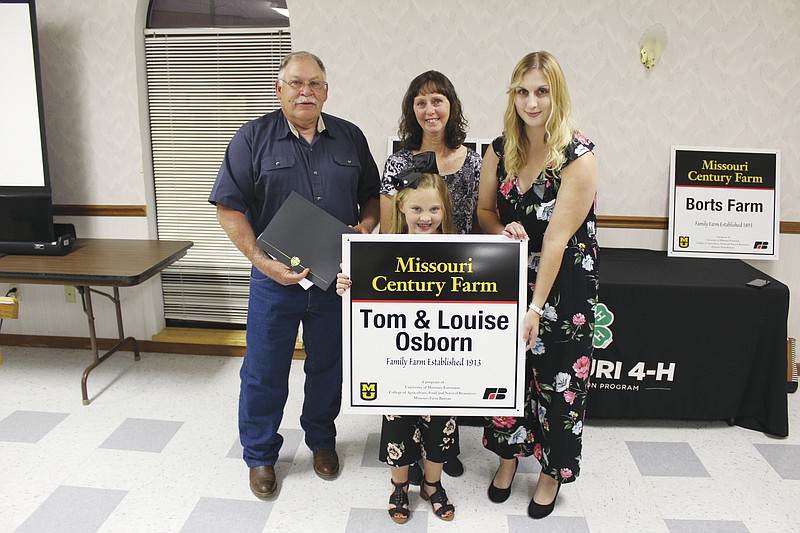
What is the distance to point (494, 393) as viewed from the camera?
6.39 ft

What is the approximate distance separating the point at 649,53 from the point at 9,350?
12.5 ft

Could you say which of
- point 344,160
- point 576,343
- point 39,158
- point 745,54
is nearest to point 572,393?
point 576,343

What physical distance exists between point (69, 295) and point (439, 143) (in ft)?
8.54

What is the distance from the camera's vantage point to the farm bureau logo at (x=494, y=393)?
1.94 m

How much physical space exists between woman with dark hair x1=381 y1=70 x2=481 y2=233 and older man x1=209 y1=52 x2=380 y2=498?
0.69 ft

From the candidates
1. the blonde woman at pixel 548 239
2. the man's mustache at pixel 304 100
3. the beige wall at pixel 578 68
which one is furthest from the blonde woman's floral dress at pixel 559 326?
the beige wall at pixel 578 68

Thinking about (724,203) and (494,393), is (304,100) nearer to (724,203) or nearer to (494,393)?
(494,393)

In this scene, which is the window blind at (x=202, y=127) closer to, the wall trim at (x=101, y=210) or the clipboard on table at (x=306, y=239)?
the wall trim at (x=101, y=210)

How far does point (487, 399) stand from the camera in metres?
1.95

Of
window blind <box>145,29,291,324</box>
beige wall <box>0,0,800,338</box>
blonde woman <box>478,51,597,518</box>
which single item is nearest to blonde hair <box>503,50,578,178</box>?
blonde woman <box>478,51,597,518</box>

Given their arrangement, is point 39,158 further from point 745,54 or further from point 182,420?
point 745,54

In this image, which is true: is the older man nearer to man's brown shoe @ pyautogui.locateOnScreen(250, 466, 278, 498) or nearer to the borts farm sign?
man's brown shoe @ pyautogui.locateOnScreen(250, 466, 278, 498)

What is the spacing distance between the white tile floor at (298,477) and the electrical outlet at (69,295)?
650mm

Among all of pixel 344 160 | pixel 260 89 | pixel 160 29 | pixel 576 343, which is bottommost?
pixel 576 343
